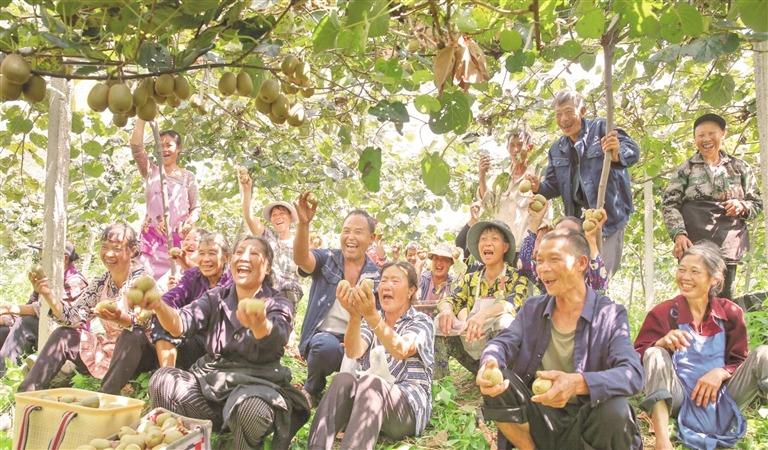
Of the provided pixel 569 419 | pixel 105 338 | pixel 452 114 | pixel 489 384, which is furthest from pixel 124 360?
pixel 452 114

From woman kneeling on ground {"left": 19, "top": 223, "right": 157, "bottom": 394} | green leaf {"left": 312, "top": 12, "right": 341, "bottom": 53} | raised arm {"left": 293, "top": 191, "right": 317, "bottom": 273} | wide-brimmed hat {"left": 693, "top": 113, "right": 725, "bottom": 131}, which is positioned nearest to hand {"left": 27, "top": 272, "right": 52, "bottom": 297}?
woman kneeling on ground {"left": 19, "top": 223, "right": 157, "bottom": 394}

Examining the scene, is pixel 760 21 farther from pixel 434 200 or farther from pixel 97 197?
pixel 434 200

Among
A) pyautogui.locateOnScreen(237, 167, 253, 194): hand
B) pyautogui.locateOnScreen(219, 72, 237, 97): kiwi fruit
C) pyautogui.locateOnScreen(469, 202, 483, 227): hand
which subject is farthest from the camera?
pyautogui.locateOnScreen(469, 202, 483, 227): hand

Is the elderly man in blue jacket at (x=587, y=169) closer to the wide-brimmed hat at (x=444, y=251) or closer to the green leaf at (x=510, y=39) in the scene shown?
the wide-brimmed hat at (x=444, y=251)

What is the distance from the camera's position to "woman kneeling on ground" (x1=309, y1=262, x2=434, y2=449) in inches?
110

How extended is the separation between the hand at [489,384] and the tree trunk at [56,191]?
228 centimetres

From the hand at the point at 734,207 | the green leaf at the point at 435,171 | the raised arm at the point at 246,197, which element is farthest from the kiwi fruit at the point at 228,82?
the hand at the point at 734,207

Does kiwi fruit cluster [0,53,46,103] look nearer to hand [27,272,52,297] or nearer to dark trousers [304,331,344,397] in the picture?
hand [27,272,52,297]

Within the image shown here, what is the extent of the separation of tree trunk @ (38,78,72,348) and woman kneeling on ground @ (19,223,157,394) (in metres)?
0.27

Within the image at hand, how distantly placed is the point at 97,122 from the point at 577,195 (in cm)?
285

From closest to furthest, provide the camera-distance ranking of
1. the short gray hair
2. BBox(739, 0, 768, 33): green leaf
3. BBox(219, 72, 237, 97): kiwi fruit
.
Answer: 1. BBox(739, 0, 768, 33): green leaf
2. BBox(219, 72, 237, 97): kiwi fruit
3. the short gray hair

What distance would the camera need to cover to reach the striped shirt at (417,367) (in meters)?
3.10

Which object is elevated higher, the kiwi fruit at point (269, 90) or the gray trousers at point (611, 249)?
the kiwi fruit at point (269, 90)

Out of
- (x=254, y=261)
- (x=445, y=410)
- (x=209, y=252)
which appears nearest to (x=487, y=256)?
(x=445, y=410)
